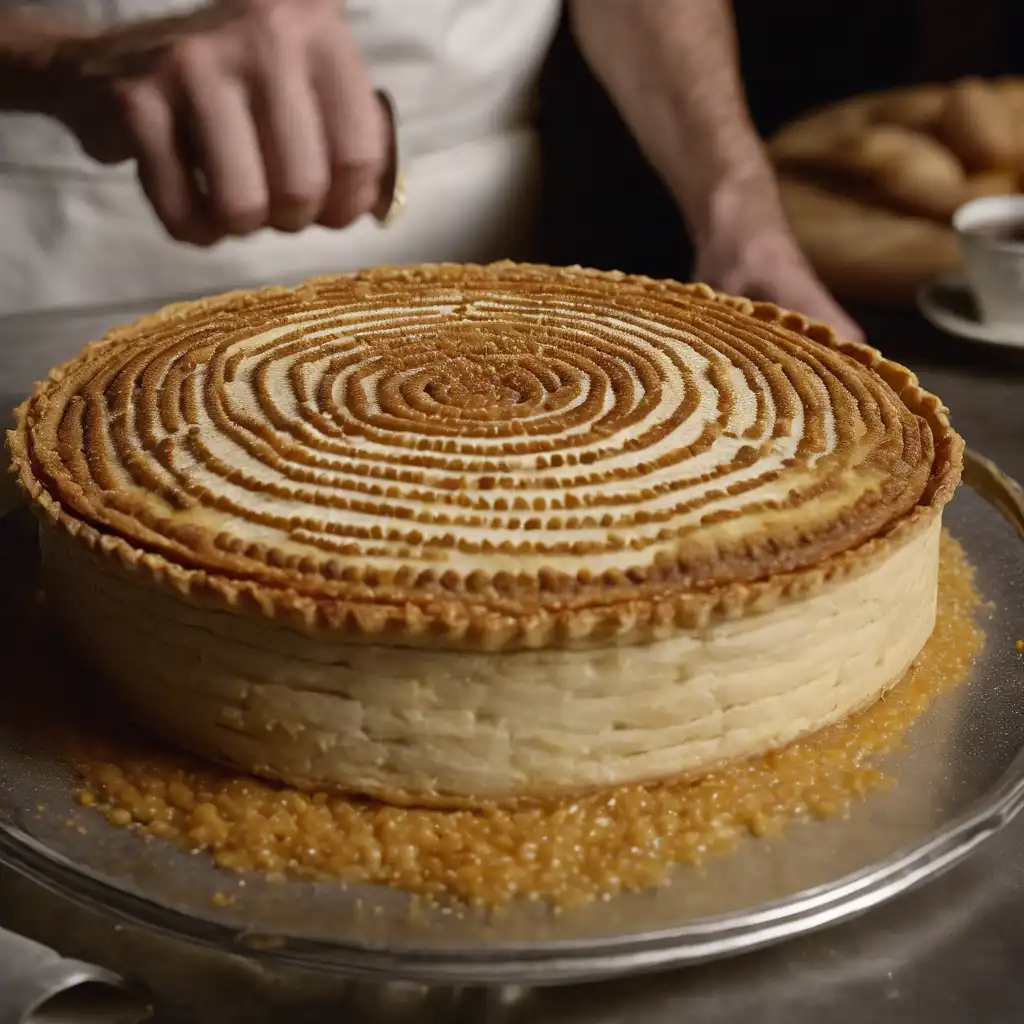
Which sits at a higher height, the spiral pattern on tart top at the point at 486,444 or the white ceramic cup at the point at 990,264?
the spiral pattern on tart top at the point at 486,444

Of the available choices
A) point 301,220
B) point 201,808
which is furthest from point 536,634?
point 301,220

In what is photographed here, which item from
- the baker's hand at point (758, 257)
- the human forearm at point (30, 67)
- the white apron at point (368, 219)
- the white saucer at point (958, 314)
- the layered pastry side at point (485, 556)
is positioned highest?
the human forearm at point (30, 67)

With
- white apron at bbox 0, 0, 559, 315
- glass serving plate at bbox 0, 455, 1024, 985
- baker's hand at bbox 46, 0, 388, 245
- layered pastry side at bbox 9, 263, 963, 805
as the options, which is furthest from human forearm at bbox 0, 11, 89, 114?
glass serving plate at bbox 0, 455, 1024, 985

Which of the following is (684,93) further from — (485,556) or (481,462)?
(485,556)

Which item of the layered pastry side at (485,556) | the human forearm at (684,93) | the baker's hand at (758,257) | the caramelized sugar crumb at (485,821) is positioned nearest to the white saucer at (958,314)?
the baker's hand at (758,257)

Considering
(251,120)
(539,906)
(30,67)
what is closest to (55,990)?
(539,906)

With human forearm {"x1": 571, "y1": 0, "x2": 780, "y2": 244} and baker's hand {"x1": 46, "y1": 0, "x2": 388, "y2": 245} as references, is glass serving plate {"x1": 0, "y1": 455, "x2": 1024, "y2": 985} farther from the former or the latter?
human forearm {"x1": 571, "y1": 0, "x2": 780, "y2": 244}

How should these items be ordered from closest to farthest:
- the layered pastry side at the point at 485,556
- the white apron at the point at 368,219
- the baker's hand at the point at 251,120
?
the layered pastry side at the point at 485,556
the baker's hand at the point at 251,120
the white apron at the point at 368,219

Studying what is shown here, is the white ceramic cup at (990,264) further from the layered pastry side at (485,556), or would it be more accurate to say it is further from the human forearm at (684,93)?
the layered pastry side at (485,556)

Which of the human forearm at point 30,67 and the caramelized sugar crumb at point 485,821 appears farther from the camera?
the human forearm at point 30,67
